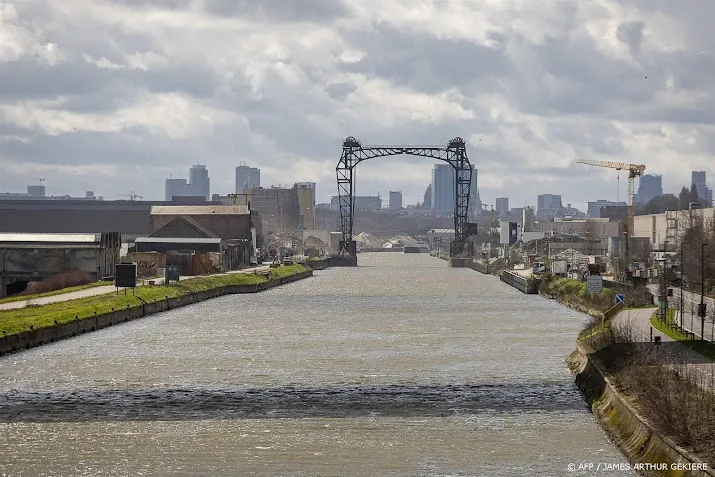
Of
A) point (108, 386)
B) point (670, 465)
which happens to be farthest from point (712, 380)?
point (108, 386)

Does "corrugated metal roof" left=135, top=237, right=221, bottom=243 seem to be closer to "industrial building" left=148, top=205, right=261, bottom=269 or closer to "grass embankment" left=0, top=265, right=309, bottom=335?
"industrial building" left=148, top=205, right=261, bottom=269

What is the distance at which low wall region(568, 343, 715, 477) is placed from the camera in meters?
22.7

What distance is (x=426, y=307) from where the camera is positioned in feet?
272

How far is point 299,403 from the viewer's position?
35625 mm

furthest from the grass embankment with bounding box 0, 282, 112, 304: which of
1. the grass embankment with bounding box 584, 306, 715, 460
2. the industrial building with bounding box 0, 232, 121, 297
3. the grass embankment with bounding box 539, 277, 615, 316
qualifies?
the grass embankment with bounding box 584, 306, 715, 460

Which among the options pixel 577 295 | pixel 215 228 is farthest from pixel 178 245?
pixel 577 295

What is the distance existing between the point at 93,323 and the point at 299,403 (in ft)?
91.3

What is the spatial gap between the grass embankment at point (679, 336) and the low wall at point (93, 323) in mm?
24579

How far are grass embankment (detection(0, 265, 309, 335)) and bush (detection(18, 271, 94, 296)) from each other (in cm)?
480

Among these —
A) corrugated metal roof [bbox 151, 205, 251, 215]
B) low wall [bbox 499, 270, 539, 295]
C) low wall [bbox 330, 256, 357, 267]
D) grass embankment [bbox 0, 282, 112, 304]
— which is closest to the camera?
grass embankment [bbox 0, 282, 112, 304]

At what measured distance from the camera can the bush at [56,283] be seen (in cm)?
8321

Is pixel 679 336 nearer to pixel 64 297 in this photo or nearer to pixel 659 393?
pixel 659 393

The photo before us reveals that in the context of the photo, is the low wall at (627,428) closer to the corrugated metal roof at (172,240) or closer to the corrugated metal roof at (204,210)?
the corrugated metal roof at (172,240)

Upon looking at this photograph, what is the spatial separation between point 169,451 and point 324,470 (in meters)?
3.99
